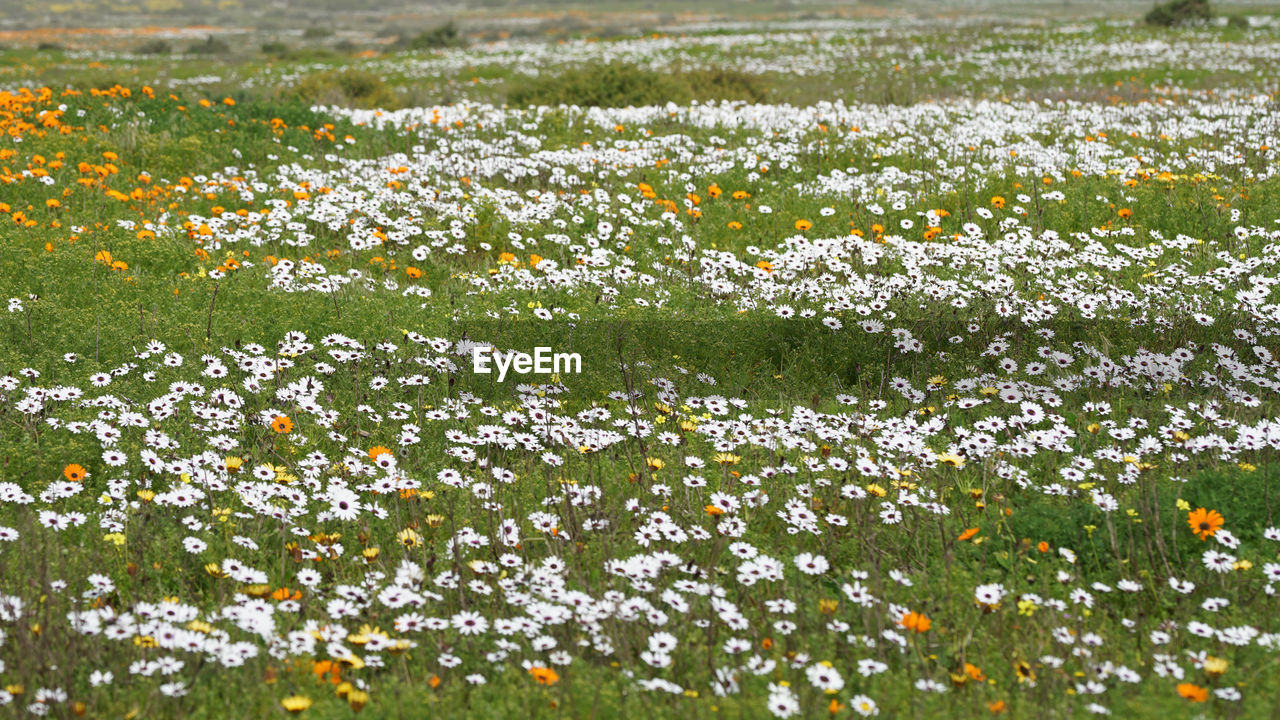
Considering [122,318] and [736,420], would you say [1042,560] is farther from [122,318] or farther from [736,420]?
[122,318]

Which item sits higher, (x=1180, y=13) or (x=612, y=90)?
(x=1180, y=13)

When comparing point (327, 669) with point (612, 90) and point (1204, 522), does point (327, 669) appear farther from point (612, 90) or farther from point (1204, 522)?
point (612, 90)

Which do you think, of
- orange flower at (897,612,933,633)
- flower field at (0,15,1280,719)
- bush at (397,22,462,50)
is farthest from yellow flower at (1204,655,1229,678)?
bush at (397,22,462,50)

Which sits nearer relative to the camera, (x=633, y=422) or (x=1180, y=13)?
(x=633, y=422)

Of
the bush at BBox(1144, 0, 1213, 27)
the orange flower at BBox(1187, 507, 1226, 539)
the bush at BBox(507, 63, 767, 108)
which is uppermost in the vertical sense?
the bush at BBox(1144, 0, 1213, 27)

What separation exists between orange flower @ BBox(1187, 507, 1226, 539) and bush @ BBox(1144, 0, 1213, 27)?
1486 inches

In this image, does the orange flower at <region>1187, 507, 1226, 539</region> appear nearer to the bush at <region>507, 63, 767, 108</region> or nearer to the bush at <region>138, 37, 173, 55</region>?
the bush at <region>507, 63, 767, 108</region>

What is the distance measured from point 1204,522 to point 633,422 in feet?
10.6

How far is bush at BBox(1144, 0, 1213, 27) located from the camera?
35.9m

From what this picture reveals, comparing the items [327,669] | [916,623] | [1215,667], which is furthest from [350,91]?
[1215,667]

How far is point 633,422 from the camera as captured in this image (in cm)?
617

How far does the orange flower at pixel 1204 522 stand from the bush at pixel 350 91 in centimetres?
1663

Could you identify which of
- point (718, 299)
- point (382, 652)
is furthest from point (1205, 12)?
point (382, 652)

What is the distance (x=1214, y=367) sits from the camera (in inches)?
281
